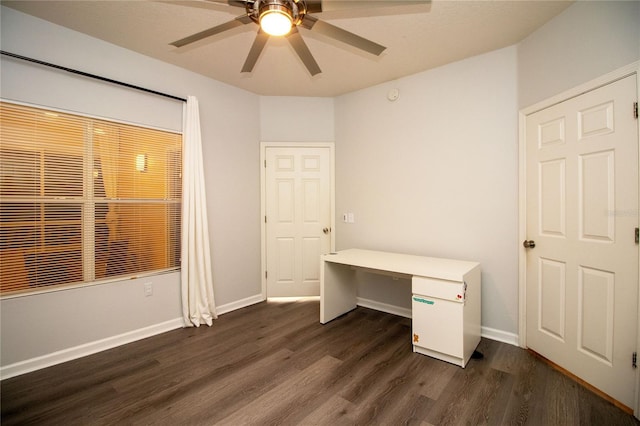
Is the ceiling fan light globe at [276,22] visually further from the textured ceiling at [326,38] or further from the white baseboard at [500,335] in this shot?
the white baseboard at [500,335]

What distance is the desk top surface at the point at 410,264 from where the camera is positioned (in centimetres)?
232

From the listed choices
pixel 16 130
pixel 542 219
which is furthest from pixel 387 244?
pixel 16 130

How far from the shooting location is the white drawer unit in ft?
7.27

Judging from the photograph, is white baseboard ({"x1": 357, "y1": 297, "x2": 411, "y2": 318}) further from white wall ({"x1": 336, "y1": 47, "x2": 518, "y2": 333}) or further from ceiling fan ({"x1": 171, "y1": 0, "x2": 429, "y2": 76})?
ceiling fan ({"x1": 171, "y1": 0, "x2": 429, "y2": 76})

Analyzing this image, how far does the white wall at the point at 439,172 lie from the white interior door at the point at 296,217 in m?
0.24

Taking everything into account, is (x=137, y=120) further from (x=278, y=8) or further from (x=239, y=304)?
(x=239, y=304)

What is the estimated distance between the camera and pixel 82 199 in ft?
7.97

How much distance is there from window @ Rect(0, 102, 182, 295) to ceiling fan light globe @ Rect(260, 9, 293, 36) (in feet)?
6.28

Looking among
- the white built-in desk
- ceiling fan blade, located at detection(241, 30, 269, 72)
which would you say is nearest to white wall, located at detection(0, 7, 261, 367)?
ceiling fan blade, located at detection(241, 30, 269, 72)

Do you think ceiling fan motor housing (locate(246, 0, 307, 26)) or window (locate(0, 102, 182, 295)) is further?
window (locate(0, 102, 182, 295))

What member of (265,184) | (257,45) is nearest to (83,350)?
(265,184)

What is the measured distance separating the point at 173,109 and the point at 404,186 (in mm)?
2680

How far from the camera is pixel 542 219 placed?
233cm

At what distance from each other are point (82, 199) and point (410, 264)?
2982 millimetres
